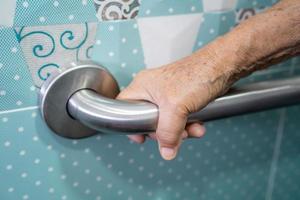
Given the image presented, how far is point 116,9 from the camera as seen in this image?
25cm

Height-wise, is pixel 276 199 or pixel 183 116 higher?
pixel 183 116

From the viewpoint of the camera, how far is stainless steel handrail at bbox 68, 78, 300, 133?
22cm

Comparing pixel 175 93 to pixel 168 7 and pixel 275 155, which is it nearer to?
pixel 168 7

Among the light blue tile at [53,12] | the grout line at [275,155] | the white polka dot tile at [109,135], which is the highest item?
the light blue tile at [53,12]

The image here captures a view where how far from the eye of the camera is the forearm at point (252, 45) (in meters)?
0.24

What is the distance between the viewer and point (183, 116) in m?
0.22

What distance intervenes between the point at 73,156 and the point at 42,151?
1.0 inches

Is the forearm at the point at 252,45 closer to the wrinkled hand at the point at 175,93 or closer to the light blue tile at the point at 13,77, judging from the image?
the wrinkled hand at the point at 175,93

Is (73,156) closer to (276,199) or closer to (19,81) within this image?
(19,81)

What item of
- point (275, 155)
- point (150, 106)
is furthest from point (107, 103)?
point (275, 155)

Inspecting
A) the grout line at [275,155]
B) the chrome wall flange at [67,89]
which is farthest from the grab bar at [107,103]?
the grout line at [275,155]

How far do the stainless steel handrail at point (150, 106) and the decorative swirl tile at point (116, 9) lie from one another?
0.06m

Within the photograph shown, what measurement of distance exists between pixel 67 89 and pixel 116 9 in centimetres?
7

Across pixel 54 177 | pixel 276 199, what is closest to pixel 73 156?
pixel 54 177
